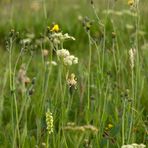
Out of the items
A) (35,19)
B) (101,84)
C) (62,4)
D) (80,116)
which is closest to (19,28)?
(35,19)

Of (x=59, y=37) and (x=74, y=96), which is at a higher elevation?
(x=59, y=37)

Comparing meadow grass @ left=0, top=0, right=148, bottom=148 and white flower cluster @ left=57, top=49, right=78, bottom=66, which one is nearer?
white flower cluster @ left=57, top=49, right=78, bottom=66

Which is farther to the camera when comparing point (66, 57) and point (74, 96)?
point (74, 96)

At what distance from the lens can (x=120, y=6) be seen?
612 centimetres

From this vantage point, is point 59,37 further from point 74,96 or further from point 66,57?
point 74,96

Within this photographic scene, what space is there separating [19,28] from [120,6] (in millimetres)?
1418

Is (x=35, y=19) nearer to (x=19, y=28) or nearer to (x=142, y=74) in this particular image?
(x=19, y=28)

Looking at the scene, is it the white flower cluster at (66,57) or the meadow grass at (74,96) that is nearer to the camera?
the white flower cluster at (66,57)

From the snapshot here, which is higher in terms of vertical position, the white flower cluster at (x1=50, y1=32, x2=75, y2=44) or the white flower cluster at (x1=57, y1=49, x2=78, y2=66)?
the white flower cluster at (x1=50, y1=32, x2=75, y2=44)

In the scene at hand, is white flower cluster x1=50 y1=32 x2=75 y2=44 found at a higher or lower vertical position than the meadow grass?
higher

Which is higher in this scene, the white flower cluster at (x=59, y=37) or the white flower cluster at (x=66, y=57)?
the white flower cluster at (x=59, y=37)

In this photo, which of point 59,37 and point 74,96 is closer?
point 59,37

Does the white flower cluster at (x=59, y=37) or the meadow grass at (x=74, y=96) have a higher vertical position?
the white flower cluster at (x=59, y=37)

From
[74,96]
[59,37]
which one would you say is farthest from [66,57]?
[74,96]
